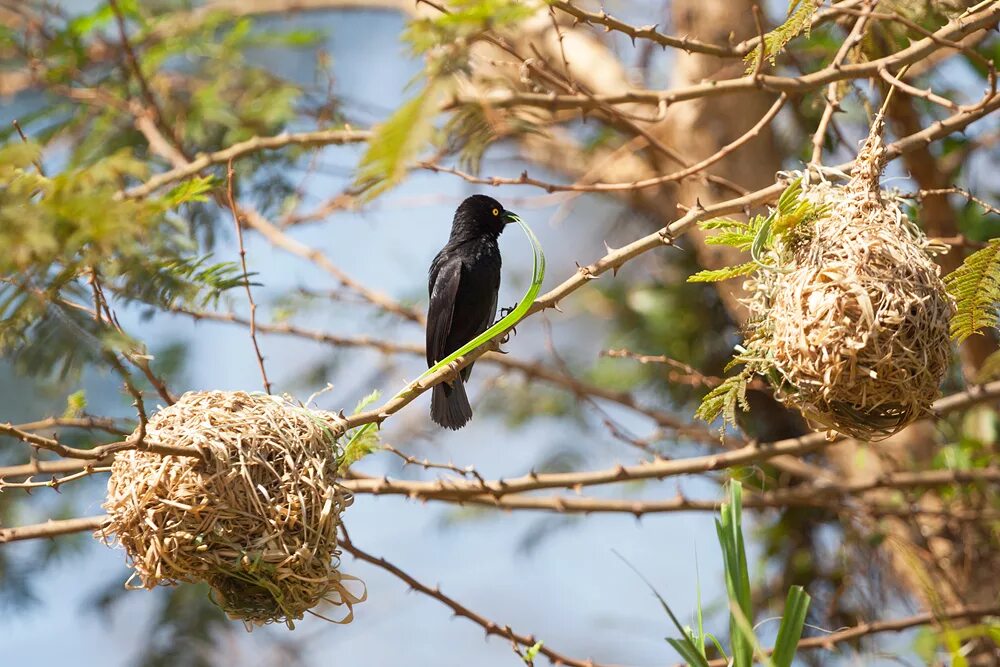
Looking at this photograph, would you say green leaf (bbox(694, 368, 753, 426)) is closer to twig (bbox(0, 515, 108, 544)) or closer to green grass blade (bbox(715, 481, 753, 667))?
green grass blade (bbox(715, 481, 753, 667))

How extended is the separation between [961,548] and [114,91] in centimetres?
421

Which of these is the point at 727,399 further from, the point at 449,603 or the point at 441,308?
the point at 441,308

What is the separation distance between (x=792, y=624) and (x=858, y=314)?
70 cm

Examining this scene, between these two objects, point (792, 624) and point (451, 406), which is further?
point (451, 406)

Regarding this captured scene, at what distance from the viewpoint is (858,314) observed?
7.34 ft

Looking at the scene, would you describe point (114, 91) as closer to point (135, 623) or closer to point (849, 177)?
point (849, 177)

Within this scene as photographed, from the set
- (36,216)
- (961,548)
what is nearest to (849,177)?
(36,216)

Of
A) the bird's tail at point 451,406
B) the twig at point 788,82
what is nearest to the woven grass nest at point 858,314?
the twig at point 788,82

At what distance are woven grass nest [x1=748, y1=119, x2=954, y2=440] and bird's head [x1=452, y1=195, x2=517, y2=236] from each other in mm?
1845

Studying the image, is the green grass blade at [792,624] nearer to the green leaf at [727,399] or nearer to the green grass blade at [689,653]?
the green grass blade at [689,653]

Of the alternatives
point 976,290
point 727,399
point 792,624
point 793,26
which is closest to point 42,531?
point 727,399

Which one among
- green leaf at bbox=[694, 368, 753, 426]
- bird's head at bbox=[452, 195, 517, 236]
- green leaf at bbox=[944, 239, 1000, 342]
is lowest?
green leaf at bbox=[694, 368, 753, 426]

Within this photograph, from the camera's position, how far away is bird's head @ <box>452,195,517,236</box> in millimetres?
4152

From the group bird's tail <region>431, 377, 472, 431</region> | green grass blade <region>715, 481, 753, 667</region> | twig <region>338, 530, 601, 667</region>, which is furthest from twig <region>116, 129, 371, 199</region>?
green grass blade <region>715, 481, 753, 667</region>
